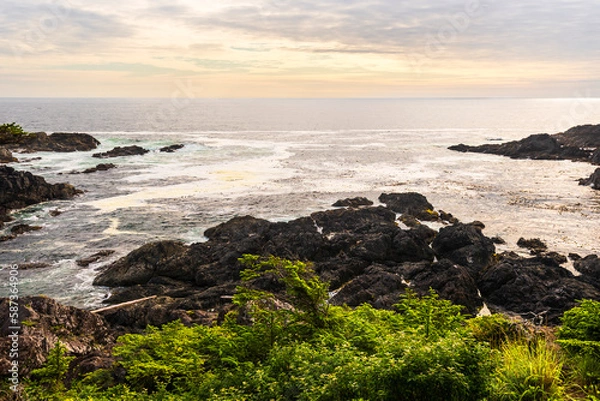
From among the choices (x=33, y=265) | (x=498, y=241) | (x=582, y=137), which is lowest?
(x=33, y=265)

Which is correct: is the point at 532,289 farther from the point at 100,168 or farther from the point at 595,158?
the point at 595,158

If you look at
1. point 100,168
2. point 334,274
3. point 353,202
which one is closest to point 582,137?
point 353,202

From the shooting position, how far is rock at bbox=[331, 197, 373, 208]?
4809 centimetres

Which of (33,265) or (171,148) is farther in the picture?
(171,148)

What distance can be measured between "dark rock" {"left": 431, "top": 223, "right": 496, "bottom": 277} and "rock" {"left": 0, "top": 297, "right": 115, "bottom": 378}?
2273cm

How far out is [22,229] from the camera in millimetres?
38469

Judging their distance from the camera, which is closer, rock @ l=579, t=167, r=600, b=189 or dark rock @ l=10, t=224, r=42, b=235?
dark rock @ l=10, t=224, r=42, b=235

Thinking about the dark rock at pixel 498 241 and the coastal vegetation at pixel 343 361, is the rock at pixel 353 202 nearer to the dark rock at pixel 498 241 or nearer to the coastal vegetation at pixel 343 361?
the dark rock at pixel 498 241

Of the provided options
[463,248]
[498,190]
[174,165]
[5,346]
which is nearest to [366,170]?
[498,190]

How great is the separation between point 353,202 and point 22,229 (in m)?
33.0

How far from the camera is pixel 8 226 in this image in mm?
40062

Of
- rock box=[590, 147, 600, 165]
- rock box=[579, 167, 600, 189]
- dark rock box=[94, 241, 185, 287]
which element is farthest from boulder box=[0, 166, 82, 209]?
rock box=[590, 147, 600, 165]

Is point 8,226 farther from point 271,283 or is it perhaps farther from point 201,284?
point 271,283

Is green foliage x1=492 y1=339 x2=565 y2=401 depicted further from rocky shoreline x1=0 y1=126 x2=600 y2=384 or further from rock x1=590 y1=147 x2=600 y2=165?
rock x1=590 y1=147 x2=600 y2=165
